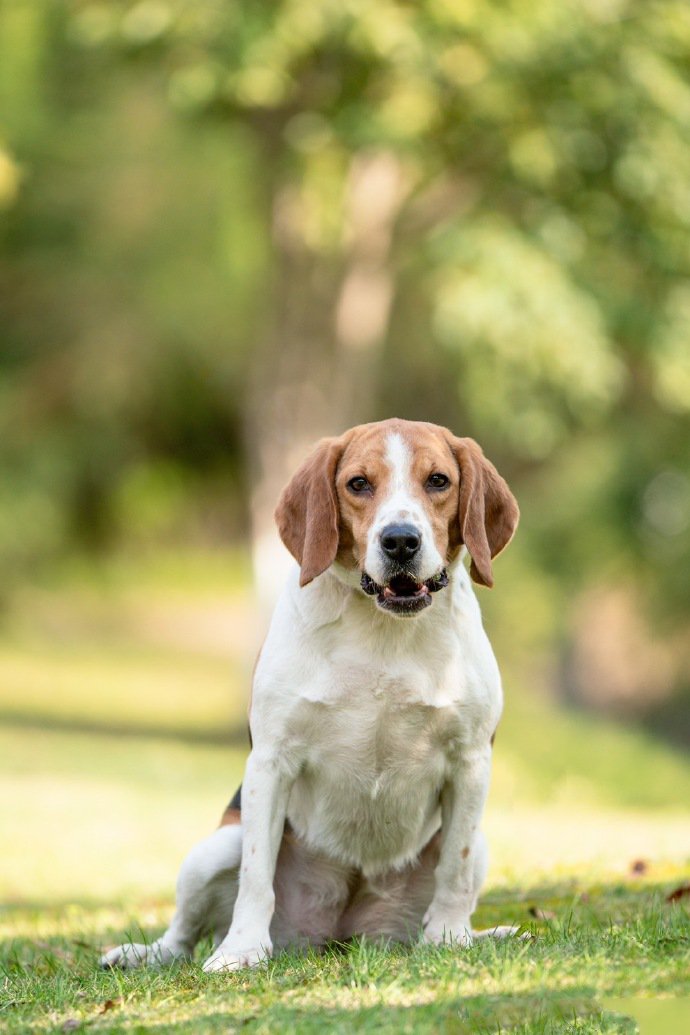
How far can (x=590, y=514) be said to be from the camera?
19.8 metres

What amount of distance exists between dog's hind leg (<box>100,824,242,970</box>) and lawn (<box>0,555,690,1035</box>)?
0.43ft

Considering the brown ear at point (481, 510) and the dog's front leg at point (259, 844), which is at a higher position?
the brown ear at point (481, 510)

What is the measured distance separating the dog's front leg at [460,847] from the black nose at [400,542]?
75 centimetres

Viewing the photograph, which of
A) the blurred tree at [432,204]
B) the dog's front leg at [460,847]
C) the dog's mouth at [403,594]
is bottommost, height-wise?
the dog's front leg at [460,847]

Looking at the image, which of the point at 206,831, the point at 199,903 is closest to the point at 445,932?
the point at 199,903

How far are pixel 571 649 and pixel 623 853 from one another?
1438cm

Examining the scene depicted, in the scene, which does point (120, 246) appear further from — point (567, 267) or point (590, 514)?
point (567, 267)

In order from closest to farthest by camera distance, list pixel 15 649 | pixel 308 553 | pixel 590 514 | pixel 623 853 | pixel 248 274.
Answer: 1. pixel 308 553
2. pixel 623 853
3. pixel 590 514
4. pixel 248 274
5. pixel 15 649

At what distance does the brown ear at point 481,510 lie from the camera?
4.86 meters

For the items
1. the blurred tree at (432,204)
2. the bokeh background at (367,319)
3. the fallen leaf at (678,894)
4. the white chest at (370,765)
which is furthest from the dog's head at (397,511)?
the blurred tree at (432,204)

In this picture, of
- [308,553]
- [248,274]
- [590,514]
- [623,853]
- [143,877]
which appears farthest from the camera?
[248,274]

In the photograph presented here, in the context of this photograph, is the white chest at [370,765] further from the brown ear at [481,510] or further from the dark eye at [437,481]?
the dark eye at [437,481]

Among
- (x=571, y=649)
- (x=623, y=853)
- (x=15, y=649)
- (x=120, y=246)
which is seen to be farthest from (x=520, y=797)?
(x=15, y=649)

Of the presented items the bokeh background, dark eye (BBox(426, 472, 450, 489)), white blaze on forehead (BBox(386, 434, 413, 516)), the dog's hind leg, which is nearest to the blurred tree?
the bokeh background
